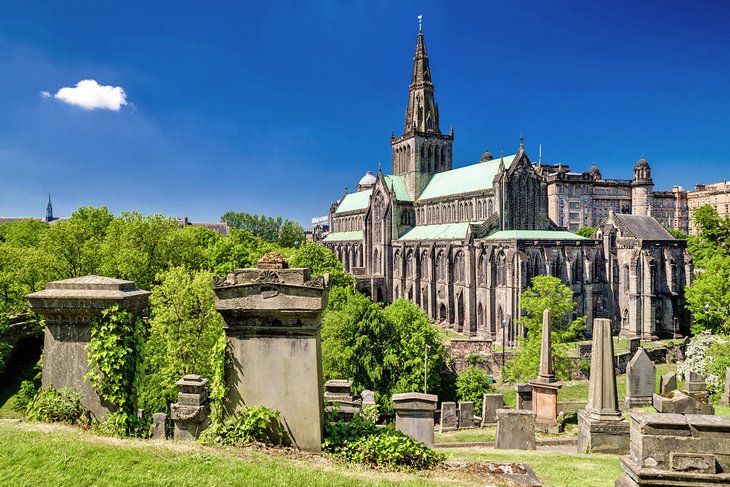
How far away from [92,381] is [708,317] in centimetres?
→ 4450

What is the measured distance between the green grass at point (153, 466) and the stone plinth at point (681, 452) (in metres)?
2.73

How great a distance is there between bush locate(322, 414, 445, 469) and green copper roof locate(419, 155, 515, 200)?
46387 mm

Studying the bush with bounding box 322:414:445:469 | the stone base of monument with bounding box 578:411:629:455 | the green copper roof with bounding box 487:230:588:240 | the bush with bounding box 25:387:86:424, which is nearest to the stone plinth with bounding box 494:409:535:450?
the stone base of monument with bounding box 578:411:629:455

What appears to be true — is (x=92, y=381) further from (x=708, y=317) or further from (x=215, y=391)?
(x=708, y=317)

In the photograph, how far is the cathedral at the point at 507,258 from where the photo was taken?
42188 millimetres

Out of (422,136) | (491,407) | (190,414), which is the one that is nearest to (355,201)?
(422,136)

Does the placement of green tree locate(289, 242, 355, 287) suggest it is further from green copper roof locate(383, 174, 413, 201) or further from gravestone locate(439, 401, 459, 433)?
gravestone locate(439, 401, 459, 433)

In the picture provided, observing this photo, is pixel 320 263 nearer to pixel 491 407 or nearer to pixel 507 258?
pixel 507 258

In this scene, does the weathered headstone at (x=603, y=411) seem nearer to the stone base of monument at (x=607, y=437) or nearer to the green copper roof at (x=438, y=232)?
the stone base of monument at (x=607, y=437)

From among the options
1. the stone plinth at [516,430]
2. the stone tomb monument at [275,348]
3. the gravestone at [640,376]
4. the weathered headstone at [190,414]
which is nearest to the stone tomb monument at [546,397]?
the stone plinth at [516,430]

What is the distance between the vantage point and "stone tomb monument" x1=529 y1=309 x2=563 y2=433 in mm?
15017

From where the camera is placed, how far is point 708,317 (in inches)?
1490

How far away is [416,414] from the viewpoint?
10.5 metres

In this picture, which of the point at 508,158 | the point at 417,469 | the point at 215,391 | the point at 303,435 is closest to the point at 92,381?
the point at 215,391
